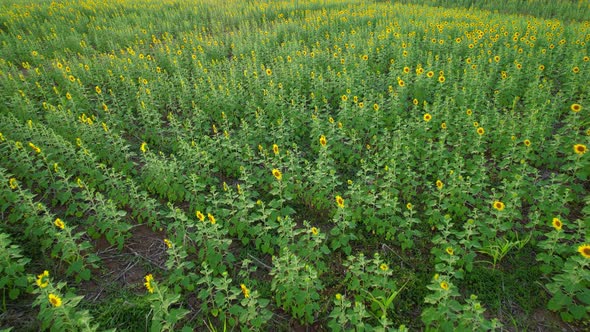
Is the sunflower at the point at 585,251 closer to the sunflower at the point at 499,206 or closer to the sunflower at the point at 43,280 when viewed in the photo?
the sunflower at the point at 499,206

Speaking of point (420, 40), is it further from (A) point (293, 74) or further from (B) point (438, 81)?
(A) point (293, 74)

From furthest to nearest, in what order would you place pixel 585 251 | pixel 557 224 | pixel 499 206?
pixel 499 206 < pixel 557 224 < pixel 585 251

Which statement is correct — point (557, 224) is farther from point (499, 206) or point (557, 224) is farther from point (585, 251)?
point (499, 206)

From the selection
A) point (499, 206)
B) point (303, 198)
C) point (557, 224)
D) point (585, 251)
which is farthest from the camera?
point (303, 198)

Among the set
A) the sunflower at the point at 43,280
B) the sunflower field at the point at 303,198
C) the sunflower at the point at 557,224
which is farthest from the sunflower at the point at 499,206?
the sunflower at the point at 43,280

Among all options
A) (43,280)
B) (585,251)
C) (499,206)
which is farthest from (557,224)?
(43,280)

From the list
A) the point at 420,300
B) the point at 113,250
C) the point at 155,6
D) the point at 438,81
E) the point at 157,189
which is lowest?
the point at 420,300

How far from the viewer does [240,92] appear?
6555mm

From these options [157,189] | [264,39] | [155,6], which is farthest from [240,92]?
[155,6]

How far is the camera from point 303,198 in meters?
4.48

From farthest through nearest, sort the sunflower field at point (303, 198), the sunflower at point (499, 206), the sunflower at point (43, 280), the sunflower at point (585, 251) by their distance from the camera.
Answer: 1. the sunflower at point (499, 206)
2. the sunflower field at point (303, 198)
3. the sunflower at point (585, 251)
4. the sunflower at point (43, 280)

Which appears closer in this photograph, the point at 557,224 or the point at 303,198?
the point at 557,224

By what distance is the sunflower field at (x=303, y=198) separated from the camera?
3102 millimetres

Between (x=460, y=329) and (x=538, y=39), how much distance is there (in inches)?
372
